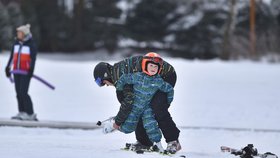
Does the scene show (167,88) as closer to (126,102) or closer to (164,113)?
(164,113)

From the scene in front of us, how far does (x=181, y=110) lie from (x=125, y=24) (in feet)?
85.7

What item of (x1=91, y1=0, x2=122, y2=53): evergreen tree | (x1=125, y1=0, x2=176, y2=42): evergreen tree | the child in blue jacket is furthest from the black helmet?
(x1=91, y1=0, x2=122, y2=53): evergreen tree

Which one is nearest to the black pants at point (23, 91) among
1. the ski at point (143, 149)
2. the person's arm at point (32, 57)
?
the person's arm at point (32, 57)

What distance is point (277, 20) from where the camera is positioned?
25406mm

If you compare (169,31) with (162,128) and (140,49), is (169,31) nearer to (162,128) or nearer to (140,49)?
(140,49)

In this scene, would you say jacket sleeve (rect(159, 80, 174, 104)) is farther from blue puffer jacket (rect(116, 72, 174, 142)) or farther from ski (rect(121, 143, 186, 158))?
ski (rect(121, 143, 186, 158))

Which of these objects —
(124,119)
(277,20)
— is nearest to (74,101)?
(124,119)

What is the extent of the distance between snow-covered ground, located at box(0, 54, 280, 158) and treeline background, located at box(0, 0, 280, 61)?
16.1m

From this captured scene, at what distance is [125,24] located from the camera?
36.1m

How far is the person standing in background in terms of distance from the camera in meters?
8.45

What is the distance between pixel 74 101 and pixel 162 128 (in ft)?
20.0

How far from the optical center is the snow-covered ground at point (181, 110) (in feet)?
19.0

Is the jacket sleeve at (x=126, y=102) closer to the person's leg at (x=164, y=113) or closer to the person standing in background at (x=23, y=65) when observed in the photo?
the person's leg at (x=164, y=113)

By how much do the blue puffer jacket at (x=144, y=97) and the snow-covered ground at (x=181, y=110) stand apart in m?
0.33
